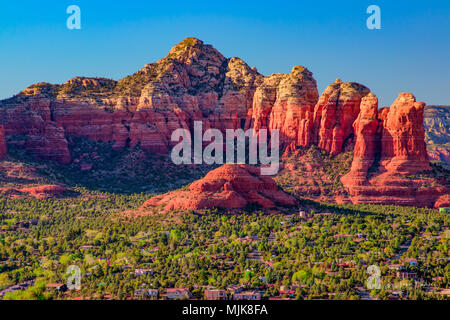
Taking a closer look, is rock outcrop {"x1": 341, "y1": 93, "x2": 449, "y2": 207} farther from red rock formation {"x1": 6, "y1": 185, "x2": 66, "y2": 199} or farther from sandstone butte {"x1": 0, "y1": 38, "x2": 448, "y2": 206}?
red rock formation {"x1": 6, "y1": 185, "x2": 66, "y2": 199}

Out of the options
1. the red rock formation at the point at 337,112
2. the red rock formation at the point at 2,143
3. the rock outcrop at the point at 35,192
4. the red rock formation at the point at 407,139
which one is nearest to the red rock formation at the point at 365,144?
the red rock formation at the point at 407,139

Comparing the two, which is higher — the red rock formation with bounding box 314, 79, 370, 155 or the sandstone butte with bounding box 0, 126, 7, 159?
the red rock formation with bounding box 314, 79, 370, 155

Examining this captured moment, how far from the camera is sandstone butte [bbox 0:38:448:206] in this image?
429 feet

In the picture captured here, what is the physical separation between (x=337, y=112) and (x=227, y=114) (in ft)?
110

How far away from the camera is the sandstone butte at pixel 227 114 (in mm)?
130750

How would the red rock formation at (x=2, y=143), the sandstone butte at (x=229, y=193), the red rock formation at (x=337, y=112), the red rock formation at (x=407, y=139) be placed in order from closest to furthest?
the sandstone butte at (x=229, y=193), the red rock formation at (x=407, y=139), the red rock formation at (x=337, y=112), the red rock formation at (x=2, y=143)

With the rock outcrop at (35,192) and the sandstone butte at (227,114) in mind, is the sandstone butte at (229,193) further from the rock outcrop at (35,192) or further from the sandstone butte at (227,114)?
the rock outcrop at (35,192)

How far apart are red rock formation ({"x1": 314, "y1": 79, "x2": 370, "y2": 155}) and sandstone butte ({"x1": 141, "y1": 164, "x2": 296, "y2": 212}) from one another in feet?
116

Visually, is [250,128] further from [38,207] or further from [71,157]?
[38,207]

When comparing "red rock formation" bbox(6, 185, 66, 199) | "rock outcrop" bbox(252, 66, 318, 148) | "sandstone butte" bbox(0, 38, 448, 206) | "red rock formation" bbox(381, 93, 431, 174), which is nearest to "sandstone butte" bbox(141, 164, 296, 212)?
"sandstone butte" bbox(0, 38, 448, 206)

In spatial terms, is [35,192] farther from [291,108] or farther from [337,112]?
[337,112]

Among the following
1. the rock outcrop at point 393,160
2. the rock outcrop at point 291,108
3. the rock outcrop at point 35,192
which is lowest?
the rock outcrop at point 35,192

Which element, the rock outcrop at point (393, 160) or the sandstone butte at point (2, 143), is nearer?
the rock outcrop at point (393, 160)

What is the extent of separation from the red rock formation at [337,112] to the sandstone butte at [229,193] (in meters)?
35.5
